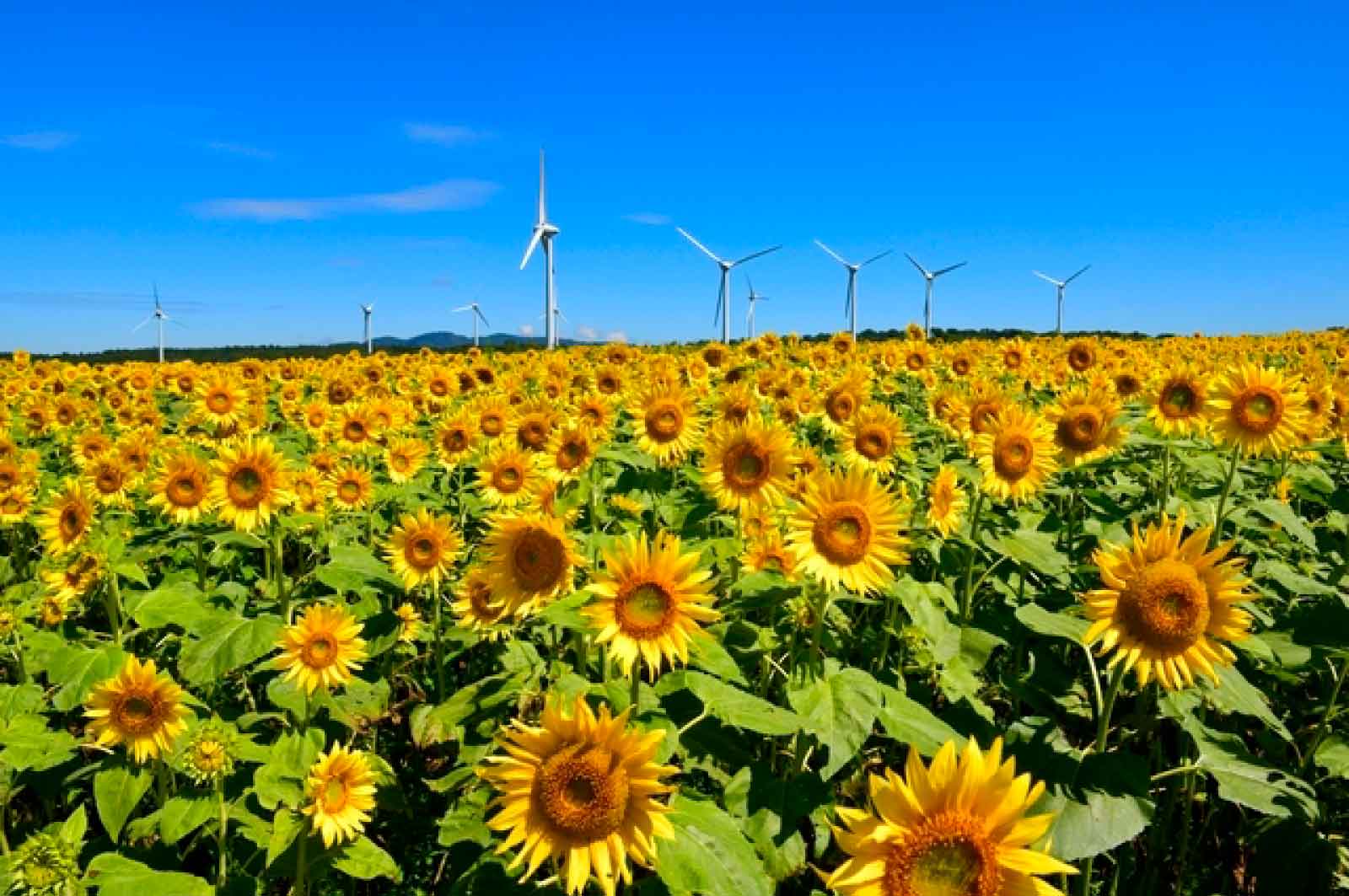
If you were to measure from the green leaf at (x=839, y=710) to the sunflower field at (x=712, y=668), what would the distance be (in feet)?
0.06

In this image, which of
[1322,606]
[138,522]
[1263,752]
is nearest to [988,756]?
[1322,606]

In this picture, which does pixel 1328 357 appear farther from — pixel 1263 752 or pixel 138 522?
pixel 138 522

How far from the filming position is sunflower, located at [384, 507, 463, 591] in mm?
4988

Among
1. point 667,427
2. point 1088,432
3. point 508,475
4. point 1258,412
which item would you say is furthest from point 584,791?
point 1258,412

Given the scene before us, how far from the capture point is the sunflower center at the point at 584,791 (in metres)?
2.34

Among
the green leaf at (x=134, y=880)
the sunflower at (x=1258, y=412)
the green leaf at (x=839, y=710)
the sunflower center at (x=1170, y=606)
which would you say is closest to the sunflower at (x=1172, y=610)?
the sunflower center at (x=1170, y=606)

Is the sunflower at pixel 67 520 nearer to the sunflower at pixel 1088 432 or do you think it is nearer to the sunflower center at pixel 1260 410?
the sunflower at pixel 1088 432

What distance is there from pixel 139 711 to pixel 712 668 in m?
2.54

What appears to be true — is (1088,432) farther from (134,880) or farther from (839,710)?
(134,880)

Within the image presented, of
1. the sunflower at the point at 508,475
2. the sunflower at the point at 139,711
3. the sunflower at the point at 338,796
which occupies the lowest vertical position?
the sunflower at the point at 338,796

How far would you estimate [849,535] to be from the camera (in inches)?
136

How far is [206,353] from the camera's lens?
5084 cm

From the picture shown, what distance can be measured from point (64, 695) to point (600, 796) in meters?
2.90

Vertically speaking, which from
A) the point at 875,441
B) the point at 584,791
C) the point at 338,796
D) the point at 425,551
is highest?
the point at 875,441
